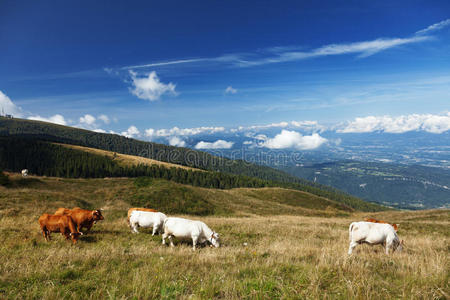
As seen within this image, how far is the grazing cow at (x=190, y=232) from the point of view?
12.3 meters

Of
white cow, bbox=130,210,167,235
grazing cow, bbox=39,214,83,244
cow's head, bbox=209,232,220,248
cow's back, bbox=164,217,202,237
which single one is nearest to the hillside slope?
white cow, bbox=130,210,167,235

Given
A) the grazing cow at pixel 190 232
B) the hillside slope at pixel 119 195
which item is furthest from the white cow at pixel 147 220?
the hillside slope at pixel 119 195

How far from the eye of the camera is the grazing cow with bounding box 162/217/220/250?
40.4 ft

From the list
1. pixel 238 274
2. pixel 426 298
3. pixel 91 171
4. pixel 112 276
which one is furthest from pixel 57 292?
pixel 91 171

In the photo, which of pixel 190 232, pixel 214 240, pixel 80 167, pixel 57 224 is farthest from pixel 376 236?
pixel 80 167

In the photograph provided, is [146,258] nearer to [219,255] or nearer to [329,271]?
[219,255]

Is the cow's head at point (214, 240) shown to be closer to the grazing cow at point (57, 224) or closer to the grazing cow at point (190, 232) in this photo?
the grazing cow at point (190, 232)

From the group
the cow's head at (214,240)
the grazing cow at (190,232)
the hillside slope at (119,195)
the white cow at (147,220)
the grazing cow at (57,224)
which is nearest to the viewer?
the grazing cow at (57,224)

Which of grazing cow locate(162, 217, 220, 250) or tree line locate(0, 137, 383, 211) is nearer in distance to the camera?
grazing cow locate(162, 217, 220, 250)

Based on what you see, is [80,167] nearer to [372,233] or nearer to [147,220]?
[147,220]

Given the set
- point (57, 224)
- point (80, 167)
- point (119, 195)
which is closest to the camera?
point (57, 224)

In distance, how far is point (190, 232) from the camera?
40.8ft

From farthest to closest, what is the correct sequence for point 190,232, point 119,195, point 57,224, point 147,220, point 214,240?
1. point 119,195
2. point 147,220
3. point 190,232
4. point 214,240
5. point 57,224

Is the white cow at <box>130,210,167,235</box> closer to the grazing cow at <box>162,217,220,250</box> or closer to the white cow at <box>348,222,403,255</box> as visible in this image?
the grazing cow at <box>162,217,220,250</box>
